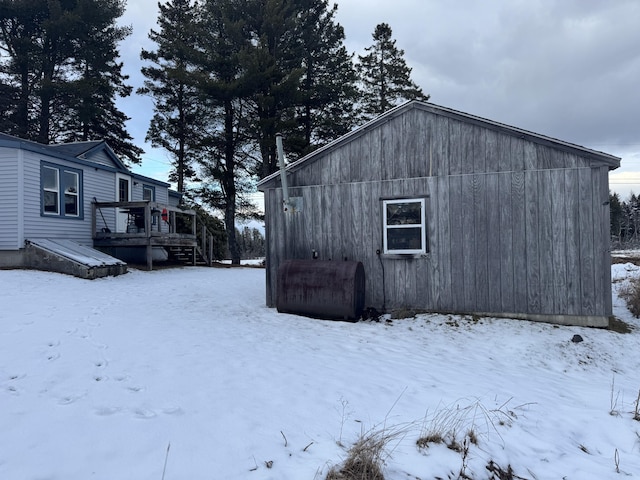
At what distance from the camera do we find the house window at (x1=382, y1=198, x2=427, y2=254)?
8.06 metres

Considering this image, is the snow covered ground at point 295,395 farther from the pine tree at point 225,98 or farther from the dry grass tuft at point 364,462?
the pine tree at point 225,98

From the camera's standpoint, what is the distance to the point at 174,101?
24203mm

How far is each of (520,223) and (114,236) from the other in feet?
44.9

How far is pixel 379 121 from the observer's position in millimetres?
8320

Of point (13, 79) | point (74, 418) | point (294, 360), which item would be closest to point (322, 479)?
point (74, 418)

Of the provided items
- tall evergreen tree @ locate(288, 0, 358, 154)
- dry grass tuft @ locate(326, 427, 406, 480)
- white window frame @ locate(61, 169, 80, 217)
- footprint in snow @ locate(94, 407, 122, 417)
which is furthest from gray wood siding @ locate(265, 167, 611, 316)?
tall evergreen tree @ locate(288, 0, 358, 154)

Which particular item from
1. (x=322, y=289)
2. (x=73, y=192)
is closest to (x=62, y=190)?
(x=73, y=192)

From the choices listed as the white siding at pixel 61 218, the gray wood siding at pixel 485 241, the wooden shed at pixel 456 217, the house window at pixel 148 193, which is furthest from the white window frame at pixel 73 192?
the gray wood siding at pixel 485 241

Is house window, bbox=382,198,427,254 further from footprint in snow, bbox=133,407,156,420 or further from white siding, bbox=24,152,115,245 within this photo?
white siding, bbox=24,152,115,245

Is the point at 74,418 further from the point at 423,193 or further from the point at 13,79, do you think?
the point at 13,79

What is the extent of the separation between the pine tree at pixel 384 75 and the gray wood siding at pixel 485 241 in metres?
19.4

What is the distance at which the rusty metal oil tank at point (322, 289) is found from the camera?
759 cm

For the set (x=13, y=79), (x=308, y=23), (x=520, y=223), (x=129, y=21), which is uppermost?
(x=129, y=21)

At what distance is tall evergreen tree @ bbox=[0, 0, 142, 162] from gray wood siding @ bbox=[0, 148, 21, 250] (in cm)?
1231
